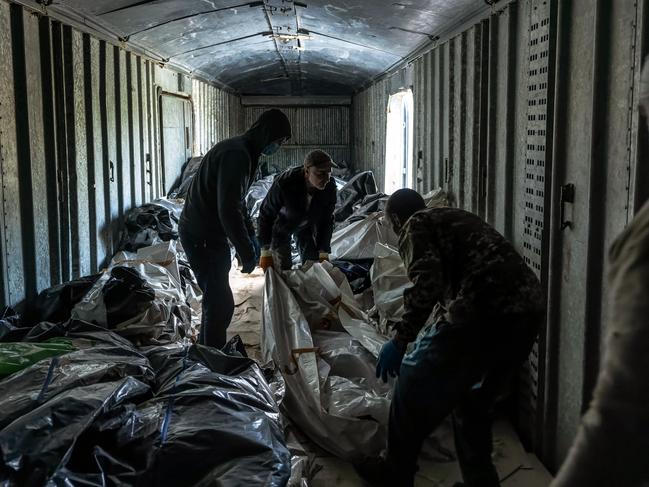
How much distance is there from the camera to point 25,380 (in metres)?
2.45

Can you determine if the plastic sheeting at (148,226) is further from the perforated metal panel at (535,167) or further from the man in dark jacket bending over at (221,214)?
the perforated metal panel at (535,167)

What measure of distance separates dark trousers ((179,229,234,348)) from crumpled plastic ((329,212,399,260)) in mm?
1912

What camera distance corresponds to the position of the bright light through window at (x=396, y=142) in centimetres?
946

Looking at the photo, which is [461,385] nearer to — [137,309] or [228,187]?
[228,187]

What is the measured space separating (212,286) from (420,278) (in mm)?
1986

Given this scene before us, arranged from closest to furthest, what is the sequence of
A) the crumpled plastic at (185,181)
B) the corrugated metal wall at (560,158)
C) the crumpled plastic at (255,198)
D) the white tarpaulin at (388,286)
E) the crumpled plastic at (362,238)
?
the corrugated metal wall at (560,158), the white tarpaulin at (388,286), the crumpled plastic at (362,238), the crumpled plastic at (185,181), the crumpled plastic at (255,198)

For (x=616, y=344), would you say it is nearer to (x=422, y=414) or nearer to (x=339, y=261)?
(x=422, y=414)

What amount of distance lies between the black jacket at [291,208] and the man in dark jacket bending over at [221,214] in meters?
0.76

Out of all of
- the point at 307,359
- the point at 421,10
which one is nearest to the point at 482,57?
the point at 421,10

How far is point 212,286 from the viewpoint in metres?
4.09

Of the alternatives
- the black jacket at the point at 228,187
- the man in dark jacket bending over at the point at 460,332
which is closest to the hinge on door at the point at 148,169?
the black jacket at the point at 228,187

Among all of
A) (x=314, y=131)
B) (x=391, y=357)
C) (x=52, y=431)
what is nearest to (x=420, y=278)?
(x=391, y=357)

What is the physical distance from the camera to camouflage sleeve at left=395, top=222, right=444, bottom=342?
245cm

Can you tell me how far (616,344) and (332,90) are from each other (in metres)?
14.0
